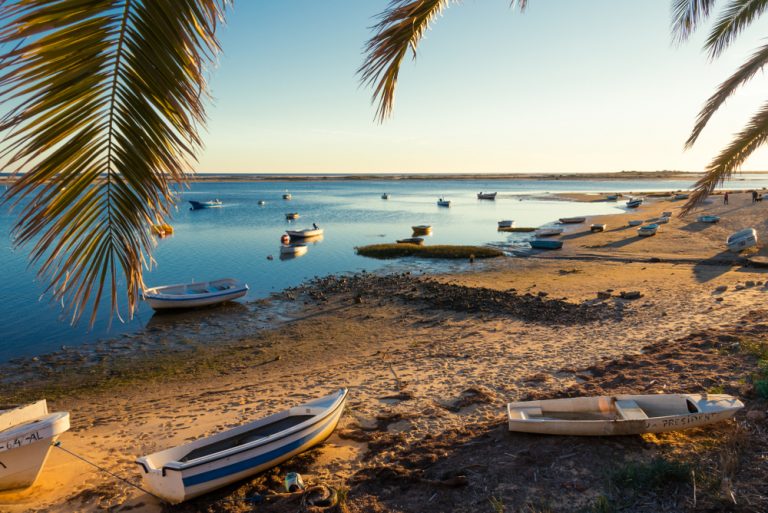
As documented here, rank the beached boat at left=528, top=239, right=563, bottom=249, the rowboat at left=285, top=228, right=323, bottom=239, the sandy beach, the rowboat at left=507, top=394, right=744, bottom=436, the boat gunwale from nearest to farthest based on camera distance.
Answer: the sandy beach < the boat gunwale < the rowboat at left=507, top=394, right=744, bottom=436 < the beached boat at left=528, top=239, right=563, bottom=249 < the rowboat at left=285, top=228, right=323, bottom=239

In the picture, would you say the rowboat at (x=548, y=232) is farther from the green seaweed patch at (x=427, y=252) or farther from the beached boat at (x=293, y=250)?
the beached boat at (x=293, y=250)

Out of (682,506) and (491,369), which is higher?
(682,506)

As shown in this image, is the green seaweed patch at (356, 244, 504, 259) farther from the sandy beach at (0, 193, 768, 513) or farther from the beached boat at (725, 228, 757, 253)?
the beached boat at (725, 228, 757, 253)

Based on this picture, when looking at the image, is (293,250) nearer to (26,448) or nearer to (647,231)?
(647,231)

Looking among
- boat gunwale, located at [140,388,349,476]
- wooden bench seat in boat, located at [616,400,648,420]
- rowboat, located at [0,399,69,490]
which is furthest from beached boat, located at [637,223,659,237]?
rowboat, located at [0,399,69,490]

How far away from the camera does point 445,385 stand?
11188 mm

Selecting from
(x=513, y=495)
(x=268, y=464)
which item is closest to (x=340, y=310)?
(x=268, y=464)

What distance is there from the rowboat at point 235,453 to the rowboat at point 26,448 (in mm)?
1870

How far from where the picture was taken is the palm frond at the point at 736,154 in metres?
8.91

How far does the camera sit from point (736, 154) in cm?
916

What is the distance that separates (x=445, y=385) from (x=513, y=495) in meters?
5.33

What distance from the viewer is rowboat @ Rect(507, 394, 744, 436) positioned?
6.61 m

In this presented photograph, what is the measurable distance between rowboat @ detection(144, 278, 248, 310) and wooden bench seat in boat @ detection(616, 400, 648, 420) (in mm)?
17994

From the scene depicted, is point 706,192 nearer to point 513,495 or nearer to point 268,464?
point 513,495
